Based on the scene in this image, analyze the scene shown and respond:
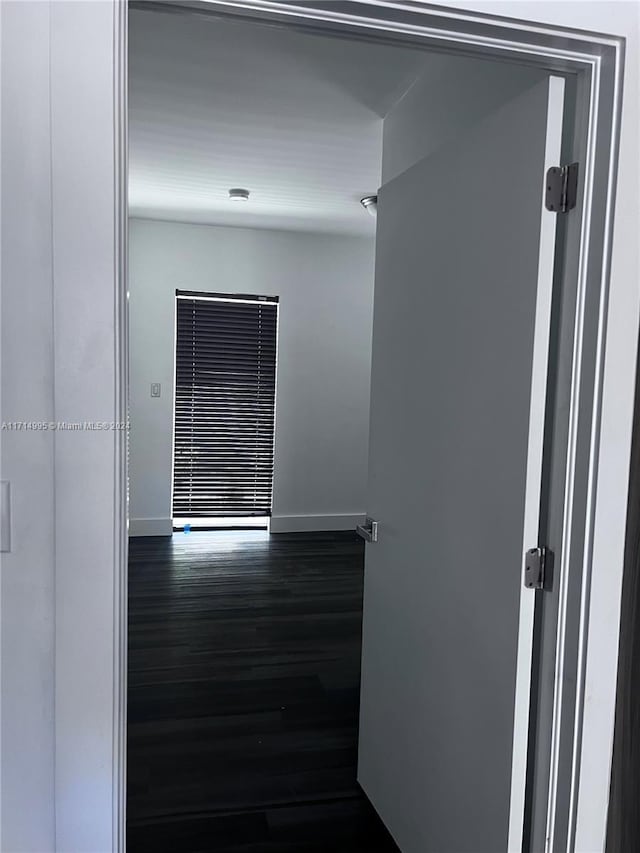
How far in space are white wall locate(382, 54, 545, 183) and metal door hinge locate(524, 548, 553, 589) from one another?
1113 mm

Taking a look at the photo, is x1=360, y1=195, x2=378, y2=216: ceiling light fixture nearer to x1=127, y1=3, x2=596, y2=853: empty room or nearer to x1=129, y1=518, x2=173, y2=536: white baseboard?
x1=127, y1=3, x2=596, y2=853: empty room

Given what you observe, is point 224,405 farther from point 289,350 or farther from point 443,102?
point 443,102

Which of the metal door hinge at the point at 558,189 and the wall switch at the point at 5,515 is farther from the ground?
the metal door hinge at the point at 558,189

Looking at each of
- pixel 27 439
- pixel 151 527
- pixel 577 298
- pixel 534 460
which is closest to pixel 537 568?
pixel 534 460

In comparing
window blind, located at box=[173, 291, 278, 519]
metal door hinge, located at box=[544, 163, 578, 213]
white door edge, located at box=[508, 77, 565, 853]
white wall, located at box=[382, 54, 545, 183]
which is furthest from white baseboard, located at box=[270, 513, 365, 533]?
metal door hinge, located at box=[544, 163, 578, 213]

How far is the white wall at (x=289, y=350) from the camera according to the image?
5492 mm

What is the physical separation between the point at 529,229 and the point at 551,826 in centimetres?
125

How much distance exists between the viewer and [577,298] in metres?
1.32

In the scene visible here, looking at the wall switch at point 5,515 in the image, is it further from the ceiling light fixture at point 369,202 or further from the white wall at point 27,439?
the ceiling light fixture at point 369,202

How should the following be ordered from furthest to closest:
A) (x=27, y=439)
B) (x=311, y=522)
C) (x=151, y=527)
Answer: (x=311, y=522), (x=151, y=527), (x=27, y=439)

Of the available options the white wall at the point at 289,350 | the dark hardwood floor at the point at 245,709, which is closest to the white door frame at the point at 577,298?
the dark hardwood floor at the point at 245,709

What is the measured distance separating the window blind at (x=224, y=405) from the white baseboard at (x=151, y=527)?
0.43 ft

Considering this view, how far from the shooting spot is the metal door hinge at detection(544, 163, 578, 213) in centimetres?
134

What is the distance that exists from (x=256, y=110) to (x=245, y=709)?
8.40ft
